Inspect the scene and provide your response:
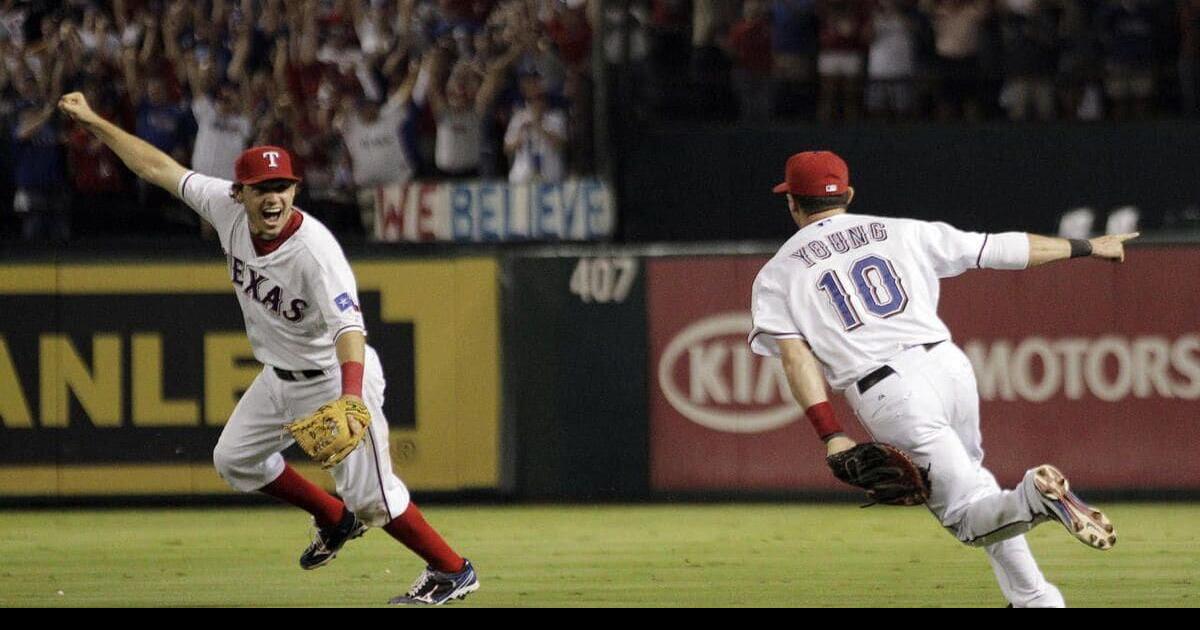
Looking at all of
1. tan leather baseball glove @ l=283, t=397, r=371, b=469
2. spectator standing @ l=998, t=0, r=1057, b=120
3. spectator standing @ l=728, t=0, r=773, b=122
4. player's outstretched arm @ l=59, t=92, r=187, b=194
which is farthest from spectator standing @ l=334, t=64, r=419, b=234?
tan leather baseball glove @ l=283, t=397, r=371, b=469

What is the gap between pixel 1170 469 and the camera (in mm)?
12609

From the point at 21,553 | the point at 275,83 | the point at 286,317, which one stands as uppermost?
the point at 275,83

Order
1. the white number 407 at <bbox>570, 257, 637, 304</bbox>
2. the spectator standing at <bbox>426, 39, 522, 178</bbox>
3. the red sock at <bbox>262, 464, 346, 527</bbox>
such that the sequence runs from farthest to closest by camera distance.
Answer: the spectator standing at <bbox>426, 39, 522, 178</bbox>
the white number 407 at <bbox>570, 257, 637, 304</bbox>
the red sock at <bbox>262, 464, 346, 527</bbox>

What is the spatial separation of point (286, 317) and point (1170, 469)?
652cm

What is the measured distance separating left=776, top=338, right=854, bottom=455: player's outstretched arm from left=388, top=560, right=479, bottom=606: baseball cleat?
6.39 ft

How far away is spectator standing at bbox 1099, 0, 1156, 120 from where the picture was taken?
48.5 feet

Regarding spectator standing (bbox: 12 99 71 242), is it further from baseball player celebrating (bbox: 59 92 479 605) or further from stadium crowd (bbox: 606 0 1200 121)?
baseball player celebrating (bbox: 59 92 479 605)

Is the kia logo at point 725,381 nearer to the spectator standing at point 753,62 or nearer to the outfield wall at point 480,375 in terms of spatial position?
the outfield wall at point 480,375

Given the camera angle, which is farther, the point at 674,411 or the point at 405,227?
the point at 405,227

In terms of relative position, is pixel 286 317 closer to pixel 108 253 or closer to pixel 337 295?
pixel 337 295

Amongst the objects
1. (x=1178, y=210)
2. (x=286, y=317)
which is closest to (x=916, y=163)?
(x=1178, y=210)

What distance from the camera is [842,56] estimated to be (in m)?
15.1

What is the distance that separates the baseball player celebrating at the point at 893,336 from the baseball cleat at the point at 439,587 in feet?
6.09

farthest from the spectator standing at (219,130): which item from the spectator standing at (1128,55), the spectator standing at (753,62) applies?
the spectator standing at (1128,55)
